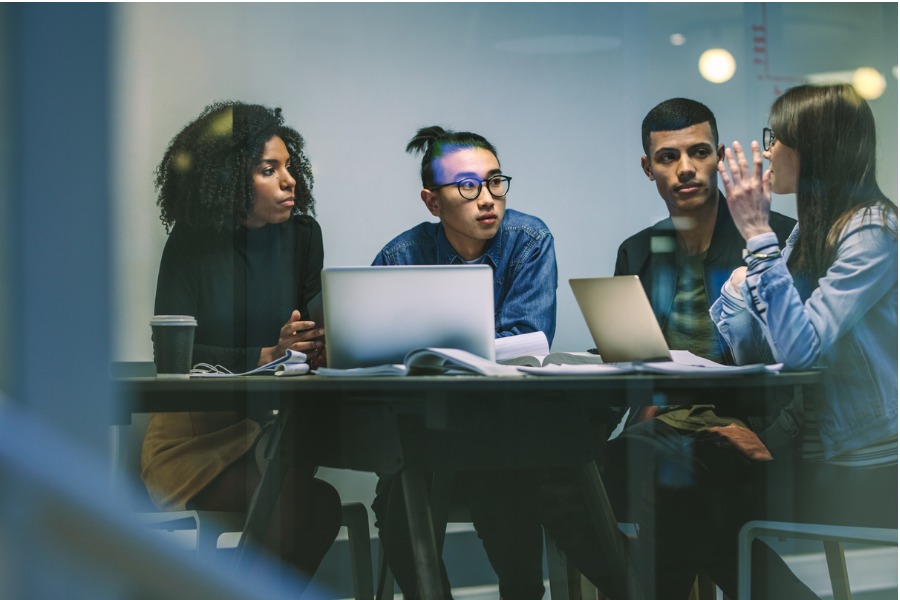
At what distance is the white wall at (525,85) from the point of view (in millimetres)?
1687

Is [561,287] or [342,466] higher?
[561,287]

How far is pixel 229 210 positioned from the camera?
1765 millimetres

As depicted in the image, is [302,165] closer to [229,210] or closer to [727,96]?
[229,210]

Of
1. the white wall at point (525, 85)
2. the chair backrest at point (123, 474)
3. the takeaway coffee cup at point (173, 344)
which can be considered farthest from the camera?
the white wall at point (525, 85)

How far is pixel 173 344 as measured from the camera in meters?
1.44

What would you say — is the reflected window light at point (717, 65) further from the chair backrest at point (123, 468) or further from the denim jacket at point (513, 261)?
the chair backrest at point (123, 468)

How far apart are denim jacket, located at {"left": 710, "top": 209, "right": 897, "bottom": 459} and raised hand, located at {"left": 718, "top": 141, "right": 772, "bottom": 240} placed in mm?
144

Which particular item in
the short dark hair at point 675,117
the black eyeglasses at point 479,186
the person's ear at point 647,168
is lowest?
the black eyeglasses at point 479,186

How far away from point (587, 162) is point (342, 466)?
0.86 metres

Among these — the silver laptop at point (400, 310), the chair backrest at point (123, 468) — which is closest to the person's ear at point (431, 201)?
the silver laptop at point (400, 310)

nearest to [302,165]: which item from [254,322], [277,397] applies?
[254,322]

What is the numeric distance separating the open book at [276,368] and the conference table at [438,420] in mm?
34

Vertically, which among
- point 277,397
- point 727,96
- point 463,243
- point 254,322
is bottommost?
point 277,397

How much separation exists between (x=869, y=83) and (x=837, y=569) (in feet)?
3.43
